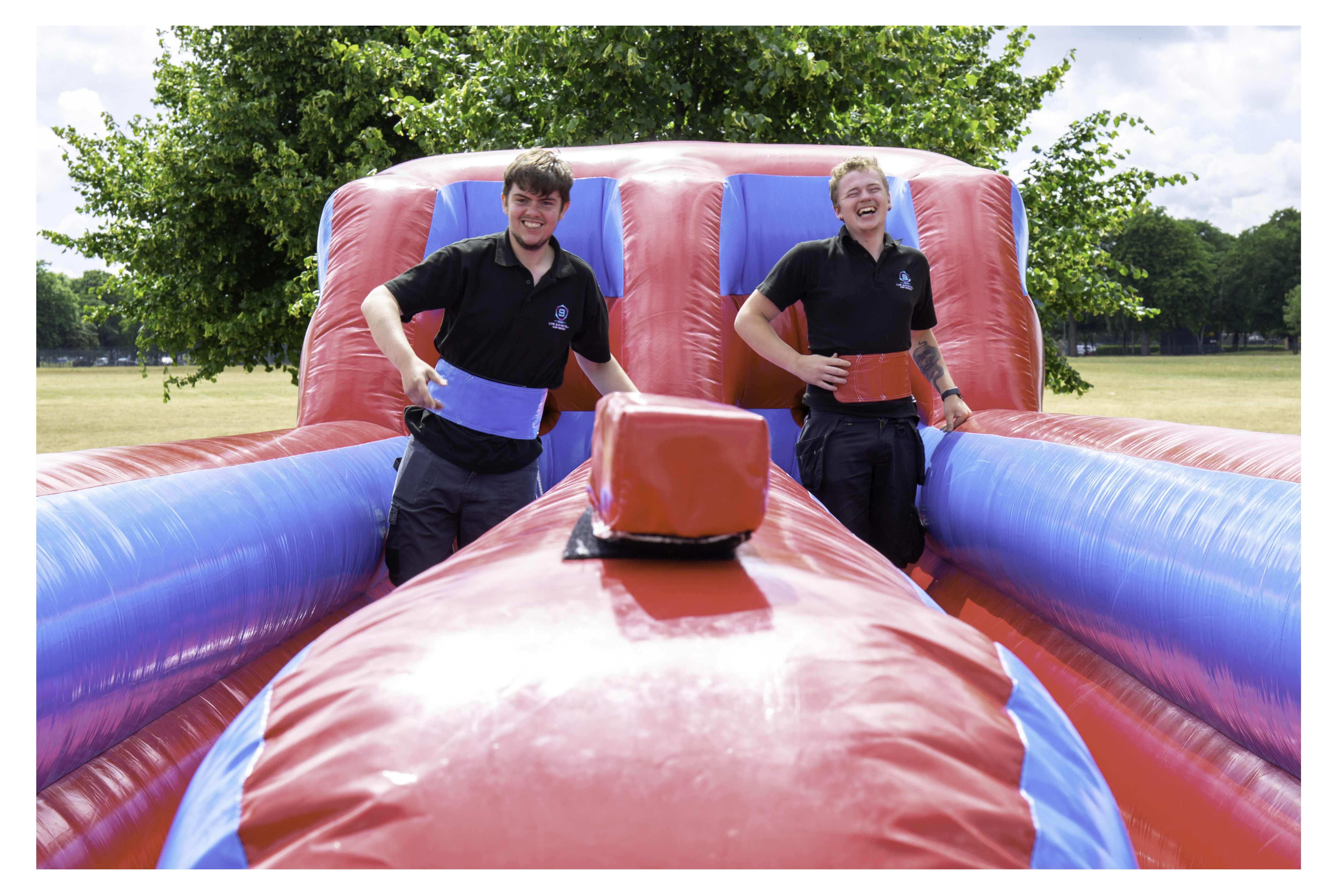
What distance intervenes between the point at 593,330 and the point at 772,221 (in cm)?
88

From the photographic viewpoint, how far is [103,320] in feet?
35.9

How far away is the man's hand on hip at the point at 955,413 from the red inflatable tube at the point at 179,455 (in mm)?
1523

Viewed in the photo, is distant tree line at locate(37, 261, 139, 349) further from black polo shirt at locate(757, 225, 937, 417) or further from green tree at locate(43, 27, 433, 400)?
black polo shirt at locate(757, 225, 937, 417)

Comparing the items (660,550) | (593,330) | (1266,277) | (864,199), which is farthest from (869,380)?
(1266,277)

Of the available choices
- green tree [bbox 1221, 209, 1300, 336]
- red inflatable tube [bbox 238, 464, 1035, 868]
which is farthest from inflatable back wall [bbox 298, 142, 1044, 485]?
green tree [bbox 1221, 209, 1300, 336]

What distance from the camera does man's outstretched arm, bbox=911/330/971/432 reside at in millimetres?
2527

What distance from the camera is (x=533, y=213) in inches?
81.6

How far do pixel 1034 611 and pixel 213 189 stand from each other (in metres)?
9.85

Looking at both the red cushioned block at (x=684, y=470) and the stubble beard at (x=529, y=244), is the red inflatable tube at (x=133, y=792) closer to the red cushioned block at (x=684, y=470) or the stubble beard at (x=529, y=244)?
the red cushioned block at (x=684, y=470)

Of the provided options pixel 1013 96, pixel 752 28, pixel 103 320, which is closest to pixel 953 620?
pixel 752 28

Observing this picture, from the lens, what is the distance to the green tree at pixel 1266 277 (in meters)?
44.1

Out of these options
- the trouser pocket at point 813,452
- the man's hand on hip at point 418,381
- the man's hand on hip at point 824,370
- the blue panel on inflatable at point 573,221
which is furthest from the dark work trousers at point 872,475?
the man's hand on hip at point 418,381

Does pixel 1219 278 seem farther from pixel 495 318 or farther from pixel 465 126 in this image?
pixel 495 318

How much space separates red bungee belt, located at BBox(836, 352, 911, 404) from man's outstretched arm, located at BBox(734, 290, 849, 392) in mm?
20
